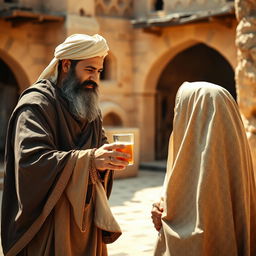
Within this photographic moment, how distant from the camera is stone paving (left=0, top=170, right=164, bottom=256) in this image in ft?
18.9

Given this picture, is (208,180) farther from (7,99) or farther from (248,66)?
(7,99)

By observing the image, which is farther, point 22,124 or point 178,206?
point 22,124

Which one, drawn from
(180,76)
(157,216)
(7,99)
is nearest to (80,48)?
(157,216)

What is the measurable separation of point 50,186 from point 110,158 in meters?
0.37

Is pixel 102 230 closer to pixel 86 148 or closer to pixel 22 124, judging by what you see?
pixel 86 148

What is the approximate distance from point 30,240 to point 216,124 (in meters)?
1.22

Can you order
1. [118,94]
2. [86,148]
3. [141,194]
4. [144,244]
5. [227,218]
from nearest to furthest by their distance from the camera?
1. [227,218]
2. [86,148]
3. [144,244]
4. [141,194]
5. [118,94]

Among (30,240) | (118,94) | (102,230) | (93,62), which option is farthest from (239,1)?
(118,94)

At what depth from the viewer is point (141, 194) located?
9.36 m

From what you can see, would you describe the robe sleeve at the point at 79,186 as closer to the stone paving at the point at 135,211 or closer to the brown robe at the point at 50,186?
the brown robe at the point at 50,186

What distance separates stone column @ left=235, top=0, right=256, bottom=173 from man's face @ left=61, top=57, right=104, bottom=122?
118 inches

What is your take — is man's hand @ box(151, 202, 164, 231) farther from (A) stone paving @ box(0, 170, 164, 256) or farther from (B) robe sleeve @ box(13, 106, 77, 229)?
(A) stone paving @ box(0, 170, 164, 256)

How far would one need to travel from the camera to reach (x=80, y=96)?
3.20m

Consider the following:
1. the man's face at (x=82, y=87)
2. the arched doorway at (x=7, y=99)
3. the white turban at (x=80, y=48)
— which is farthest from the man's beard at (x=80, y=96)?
the arched doorway at (x=7, y=99)
